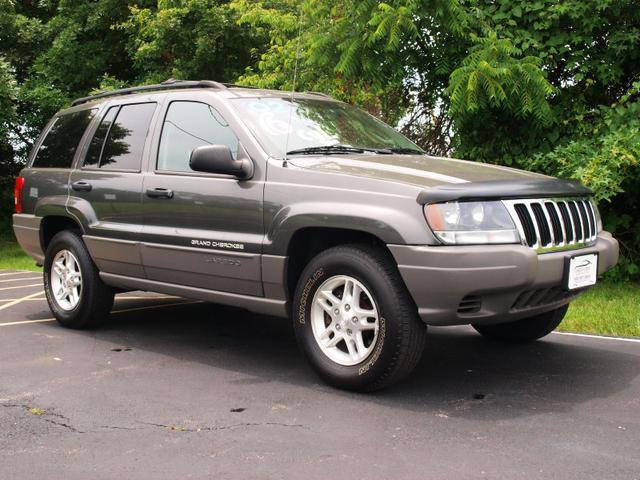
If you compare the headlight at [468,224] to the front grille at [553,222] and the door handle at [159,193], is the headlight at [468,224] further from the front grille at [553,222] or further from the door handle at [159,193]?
the door handle at [159,193]

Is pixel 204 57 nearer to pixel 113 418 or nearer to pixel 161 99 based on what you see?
pixel 161 99

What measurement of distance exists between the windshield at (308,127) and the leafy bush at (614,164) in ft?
9.30

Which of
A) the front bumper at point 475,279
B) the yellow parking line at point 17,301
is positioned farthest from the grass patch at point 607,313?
the yellow parking line at point 17,301

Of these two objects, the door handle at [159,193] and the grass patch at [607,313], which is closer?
the door handle at [159,193]

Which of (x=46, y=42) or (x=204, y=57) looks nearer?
(x=204, y=57)

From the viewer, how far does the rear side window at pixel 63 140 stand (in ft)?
21.7

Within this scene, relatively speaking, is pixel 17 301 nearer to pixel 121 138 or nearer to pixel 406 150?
pixel 121 138

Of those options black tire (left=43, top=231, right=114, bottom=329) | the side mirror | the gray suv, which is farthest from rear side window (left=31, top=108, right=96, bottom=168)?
the side mirror

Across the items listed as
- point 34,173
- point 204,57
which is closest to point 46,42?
point 204,57

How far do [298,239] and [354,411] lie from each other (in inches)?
45.3

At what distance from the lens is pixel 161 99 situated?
585 centimetres

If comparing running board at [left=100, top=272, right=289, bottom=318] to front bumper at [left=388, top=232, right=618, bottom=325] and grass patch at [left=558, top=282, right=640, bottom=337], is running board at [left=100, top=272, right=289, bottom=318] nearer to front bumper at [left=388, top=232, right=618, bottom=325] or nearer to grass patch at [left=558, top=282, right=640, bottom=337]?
front bumper at [left=388, top=232, right=618, bottom=325]

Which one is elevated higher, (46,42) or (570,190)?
(46,42)

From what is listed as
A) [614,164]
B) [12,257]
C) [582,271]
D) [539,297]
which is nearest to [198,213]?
[539,297]
